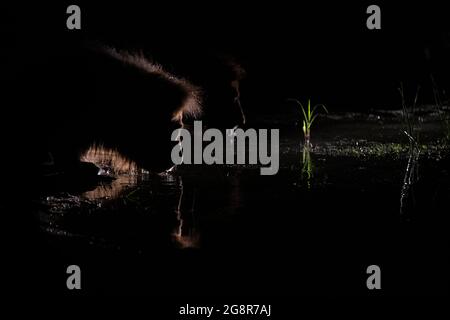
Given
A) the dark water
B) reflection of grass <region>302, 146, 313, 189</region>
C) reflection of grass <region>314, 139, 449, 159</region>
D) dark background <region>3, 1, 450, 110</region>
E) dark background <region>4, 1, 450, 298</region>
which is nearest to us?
the dark water

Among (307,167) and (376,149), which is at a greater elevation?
(376,149)

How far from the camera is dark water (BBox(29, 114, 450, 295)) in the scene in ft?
10.2

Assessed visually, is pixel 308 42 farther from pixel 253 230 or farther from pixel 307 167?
pixel 253 230

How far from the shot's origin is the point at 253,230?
3.84 metres

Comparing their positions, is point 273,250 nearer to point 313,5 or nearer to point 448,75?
point 313,5

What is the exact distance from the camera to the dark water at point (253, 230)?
3102 millimetres

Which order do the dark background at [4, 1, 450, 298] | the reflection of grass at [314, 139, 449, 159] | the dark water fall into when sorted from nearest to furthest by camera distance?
the dark water
the reflection of grass at [314, 139, 449, 159]
the dark background at [4, 1, 450, 298]

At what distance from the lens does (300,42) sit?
39.6ft

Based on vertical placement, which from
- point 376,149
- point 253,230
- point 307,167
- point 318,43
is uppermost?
point 318,43

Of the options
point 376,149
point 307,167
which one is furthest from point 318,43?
point 307,167
